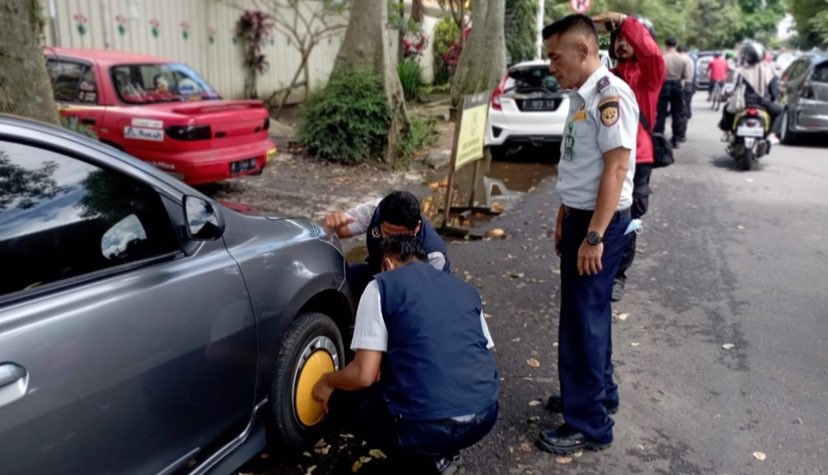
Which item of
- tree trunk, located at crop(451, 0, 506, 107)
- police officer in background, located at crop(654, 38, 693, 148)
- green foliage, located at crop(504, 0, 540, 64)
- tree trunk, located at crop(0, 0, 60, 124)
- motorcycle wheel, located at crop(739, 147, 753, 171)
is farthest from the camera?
green foliage, located at crop(504, 0, 540, 64)

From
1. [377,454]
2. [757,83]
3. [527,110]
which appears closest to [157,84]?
[527,110]

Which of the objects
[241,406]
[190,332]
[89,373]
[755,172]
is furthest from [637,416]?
[755,172]

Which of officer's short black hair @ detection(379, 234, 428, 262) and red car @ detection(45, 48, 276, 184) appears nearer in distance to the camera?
officer's short black hair @ detection(379, 234, 428, 262)

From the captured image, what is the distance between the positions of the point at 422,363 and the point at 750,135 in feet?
31.5

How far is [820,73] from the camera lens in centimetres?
1360

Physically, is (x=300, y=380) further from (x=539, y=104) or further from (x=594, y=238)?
(x=539, y=104)

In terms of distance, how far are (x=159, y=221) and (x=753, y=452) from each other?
2.88 meters

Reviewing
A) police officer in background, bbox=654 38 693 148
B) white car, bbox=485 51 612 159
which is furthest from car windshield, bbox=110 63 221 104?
police officer in background, bbox=654 38 693 148

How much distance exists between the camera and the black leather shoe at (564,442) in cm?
338

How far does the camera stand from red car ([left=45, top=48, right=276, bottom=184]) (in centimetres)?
735

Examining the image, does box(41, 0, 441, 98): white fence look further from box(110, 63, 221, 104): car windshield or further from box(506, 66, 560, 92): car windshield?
box(506, 66, 560, 92): car windshield

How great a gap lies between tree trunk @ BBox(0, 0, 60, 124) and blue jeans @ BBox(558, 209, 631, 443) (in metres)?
3.56

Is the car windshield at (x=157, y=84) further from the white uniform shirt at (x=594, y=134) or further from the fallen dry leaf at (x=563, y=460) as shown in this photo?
the fallen dry leaf at (x=563, y=460)

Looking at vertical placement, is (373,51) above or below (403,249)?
above
